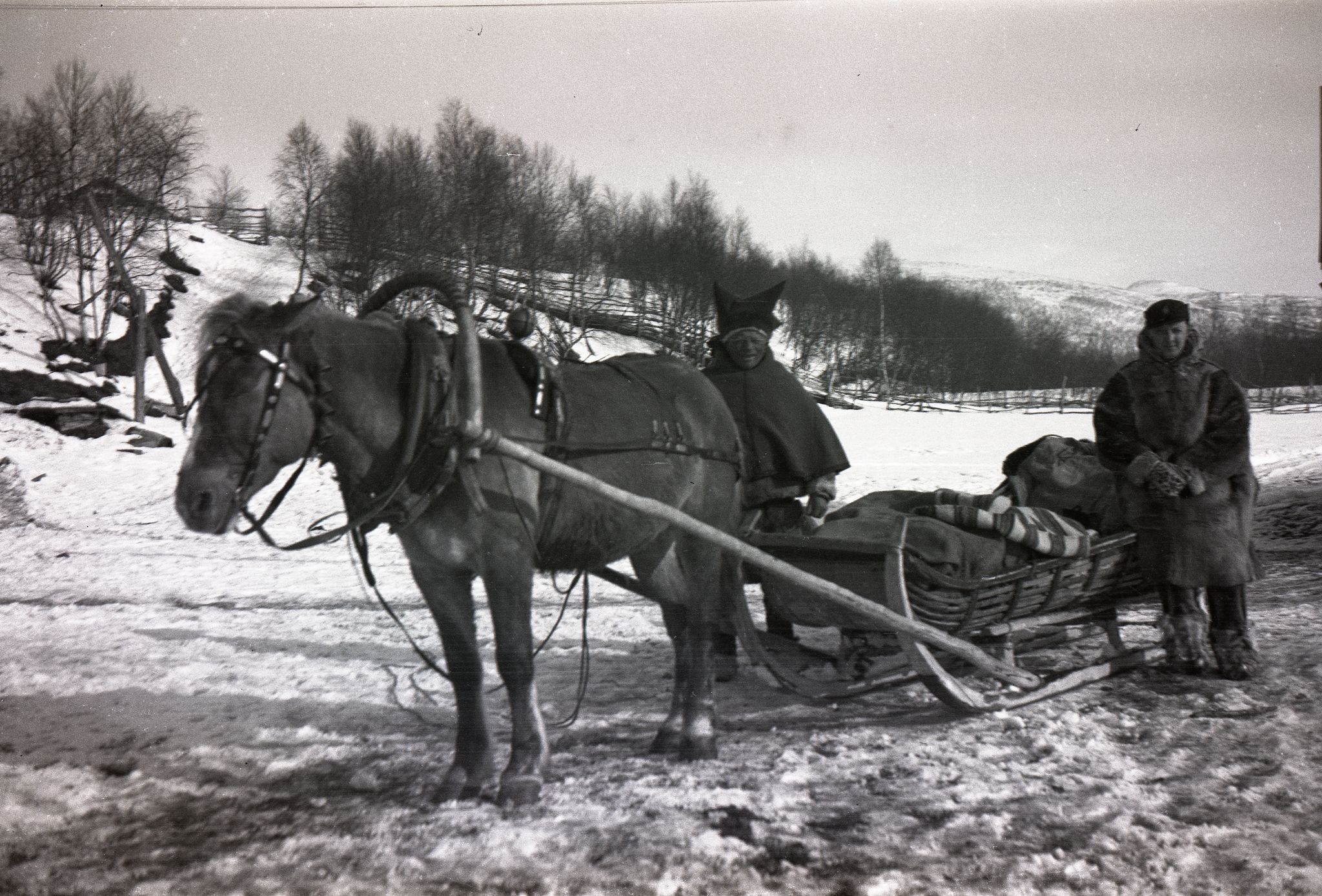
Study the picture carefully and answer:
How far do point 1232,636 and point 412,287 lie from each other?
3.71 m

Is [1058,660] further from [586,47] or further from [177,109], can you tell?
[177,109]

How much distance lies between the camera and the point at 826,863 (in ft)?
7.74

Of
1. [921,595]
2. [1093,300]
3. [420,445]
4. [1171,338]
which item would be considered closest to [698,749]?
[921,595]

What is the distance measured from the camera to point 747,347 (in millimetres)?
4035

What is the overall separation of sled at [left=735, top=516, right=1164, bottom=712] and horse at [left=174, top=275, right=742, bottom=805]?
1.96 ft

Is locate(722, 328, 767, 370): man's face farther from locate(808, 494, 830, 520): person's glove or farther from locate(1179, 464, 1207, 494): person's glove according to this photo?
locate(1179, 464, 1207, 494): person's glove

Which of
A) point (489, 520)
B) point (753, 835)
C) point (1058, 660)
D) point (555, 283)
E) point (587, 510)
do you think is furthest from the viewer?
point (1058, 660)

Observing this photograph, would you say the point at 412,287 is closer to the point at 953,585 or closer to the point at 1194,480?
the point at 953,585

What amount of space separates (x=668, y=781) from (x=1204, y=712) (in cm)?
218

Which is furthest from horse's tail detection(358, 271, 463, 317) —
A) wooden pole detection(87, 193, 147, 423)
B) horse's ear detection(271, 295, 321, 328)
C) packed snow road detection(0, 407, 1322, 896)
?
packed snow road detection(0, 407, 1322, 896)

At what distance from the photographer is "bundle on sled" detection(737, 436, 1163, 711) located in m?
3.39

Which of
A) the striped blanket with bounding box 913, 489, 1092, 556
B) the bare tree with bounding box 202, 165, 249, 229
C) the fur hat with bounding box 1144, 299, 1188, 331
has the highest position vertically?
the bare tree with bounding box 202, 165, 249, 229

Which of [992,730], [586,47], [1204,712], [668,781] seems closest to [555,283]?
[586,47]

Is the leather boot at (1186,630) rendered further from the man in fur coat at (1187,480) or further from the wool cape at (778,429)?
the wool cape at (778,429)
